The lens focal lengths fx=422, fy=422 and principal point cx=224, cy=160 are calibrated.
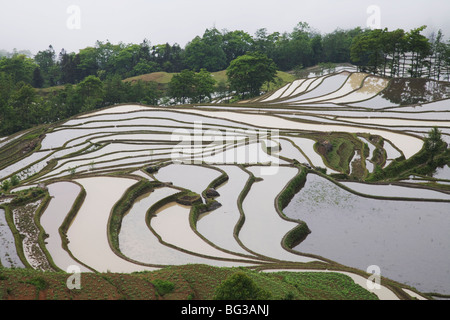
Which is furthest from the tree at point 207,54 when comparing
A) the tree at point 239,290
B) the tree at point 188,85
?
the tree at point 239,290

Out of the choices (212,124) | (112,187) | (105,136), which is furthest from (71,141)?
(112,187)

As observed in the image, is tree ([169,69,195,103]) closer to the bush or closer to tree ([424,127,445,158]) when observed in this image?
tree ([424,127,445,158])

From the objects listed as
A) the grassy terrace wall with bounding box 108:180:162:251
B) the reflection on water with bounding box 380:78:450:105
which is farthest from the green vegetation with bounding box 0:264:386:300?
the reflection on water with bounding box 380:78:450:105

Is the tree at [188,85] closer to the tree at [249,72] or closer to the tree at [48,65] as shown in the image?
the tree at [249,72]

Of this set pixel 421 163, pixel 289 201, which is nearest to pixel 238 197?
pixel 289 201

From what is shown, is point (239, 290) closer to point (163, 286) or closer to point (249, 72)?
point (163, 286)
